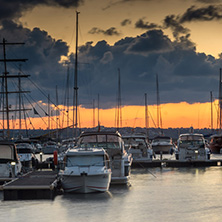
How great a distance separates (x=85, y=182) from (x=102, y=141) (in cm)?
780

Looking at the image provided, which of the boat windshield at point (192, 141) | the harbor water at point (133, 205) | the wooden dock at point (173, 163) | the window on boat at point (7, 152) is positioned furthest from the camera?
the boat windshield at point (192, 141)

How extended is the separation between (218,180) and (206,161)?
39.7 feet

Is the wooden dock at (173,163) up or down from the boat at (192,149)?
down

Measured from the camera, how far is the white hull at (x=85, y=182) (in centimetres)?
2911

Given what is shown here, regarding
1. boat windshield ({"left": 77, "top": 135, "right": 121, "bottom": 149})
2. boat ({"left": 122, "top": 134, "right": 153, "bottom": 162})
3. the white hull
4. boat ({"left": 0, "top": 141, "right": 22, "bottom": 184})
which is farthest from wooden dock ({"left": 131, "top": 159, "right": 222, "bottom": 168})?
the white hull

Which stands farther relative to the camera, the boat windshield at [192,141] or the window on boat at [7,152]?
the boat windshield at [192,141]

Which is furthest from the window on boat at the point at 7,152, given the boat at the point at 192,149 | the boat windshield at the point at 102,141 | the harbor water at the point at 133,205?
the boat at the point at 192,149

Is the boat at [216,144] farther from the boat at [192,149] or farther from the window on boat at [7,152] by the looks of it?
the window on boat at [7,152]

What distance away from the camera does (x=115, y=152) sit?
113 ft

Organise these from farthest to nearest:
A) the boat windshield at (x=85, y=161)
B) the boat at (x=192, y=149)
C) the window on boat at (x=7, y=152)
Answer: the boat at (x=192, y=149) < the window on boat at (x=7, y=152) < the boat windshield at (x=85, y=161)

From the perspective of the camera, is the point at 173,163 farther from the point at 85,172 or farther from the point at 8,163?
the point at 85,172

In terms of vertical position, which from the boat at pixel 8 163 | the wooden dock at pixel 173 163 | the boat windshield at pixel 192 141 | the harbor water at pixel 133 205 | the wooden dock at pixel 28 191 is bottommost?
the harbor water at pixel 133 205

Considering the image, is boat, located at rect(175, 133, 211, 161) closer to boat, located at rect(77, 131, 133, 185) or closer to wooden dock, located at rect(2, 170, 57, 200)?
boat, located at rect(77, 131, 133, 185)

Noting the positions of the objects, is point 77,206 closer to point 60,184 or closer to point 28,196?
point 28,196
